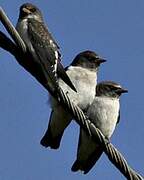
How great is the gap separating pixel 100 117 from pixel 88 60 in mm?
854

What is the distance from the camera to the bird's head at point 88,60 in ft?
36.1

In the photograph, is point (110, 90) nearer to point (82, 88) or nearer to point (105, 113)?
point (105, 113)

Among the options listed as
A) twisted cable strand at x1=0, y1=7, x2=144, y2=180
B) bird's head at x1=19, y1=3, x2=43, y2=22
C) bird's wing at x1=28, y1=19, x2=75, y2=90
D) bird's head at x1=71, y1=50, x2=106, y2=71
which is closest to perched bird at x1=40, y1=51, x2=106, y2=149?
bird's head at x1=71, y1=50, x2=106, y2=71

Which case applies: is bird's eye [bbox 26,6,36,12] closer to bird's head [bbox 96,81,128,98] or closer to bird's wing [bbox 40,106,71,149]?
bird's wing [bbox 40,106,71,149]

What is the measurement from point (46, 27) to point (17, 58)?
2938 mm

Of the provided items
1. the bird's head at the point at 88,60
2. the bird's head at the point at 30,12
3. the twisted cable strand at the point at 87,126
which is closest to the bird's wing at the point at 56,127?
the bird's head at the point at 88,60

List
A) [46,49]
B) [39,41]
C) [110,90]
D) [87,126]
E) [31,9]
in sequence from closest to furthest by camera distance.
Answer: [87,126] < [46,49] < [39,41] < [31,9] < [110,90]

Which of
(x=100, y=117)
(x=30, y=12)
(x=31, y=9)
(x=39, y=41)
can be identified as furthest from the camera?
(x=100, y=117)

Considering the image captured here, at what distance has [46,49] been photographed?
28.1 ft

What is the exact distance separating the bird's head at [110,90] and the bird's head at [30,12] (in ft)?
5.58

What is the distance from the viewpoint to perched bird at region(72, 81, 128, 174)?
10.9 meters

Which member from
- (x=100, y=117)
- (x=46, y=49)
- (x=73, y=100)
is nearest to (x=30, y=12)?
(x=73, y=100)

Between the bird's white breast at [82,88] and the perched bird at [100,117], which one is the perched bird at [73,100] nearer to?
the bird's white breast at [82,88]

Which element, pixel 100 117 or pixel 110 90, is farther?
pixel 110 90
